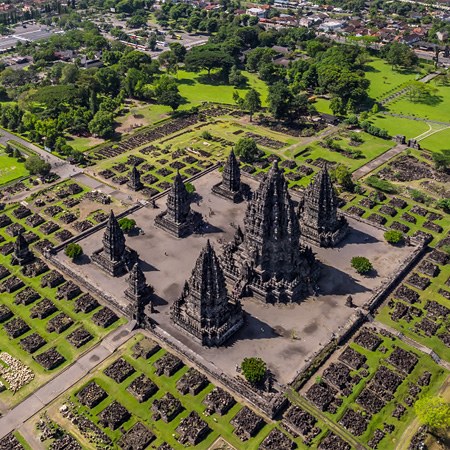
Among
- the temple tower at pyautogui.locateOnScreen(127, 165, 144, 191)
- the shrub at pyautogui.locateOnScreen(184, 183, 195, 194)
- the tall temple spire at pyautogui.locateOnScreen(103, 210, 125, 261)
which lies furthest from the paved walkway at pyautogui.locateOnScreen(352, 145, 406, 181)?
the tall temple spire at pyautogui.locateOnScreen(103, 210, 125, 261)

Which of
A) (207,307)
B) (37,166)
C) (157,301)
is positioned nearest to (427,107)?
(157,301)

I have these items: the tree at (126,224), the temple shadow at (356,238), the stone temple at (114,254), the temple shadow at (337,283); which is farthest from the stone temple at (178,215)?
the temple shadow at (356,238)

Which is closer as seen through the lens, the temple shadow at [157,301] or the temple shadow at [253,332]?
the temple shadow at [253,332]

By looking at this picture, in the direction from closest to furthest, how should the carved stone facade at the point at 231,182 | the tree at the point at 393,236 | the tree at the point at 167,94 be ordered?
1. the tree at the point at 393,236
2. the carved stone facade at the point at 231,182
3. the tree at the point at 167,94

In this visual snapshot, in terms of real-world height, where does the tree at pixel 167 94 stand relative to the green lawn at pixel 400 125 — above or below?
above

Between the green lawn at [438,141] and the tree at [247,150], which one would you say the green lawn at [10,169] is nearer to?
the tree at [247,150]

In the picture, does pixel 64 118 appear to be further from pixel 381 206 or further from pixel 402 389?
pixel 402 389
